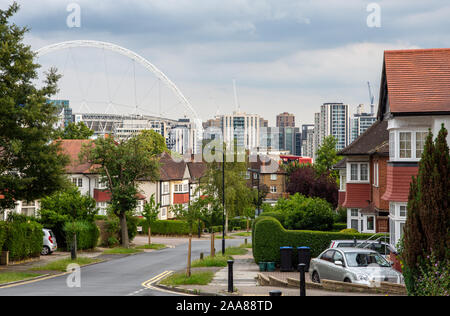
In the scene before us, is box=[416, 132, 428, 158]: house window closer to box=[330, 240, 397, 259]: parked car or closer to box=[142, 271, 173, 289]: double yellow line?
box=[330, 240, 397, 259]: parked car

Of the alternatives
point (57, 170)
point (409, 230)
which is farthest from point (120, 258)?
point (409, 230)

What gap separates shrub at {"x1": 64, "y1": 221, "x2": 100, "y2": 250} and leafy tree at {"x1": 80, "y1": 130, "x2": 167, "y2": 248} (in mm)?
2641

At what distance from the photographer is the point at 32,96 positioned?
2902 centimetres

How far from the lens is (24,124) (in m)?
29.5

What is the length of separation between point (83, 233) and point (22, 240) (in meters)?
9.52

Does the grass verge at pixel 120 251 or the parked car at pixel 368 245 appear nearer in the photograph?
the parked car at pixel 368 245

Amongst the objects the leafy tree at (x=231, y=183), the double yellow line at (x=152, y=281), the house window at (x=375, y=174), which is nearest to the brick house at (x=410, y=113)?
the house window at (x=375, y=174)

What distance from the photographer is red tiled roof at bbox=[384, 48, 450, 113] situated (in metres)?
25.6

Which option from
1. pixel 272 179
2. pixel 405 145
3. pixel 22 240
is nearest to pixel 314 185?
pixel 22 240

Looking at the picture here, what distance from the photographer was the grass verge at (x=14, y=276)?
25559 millimetres

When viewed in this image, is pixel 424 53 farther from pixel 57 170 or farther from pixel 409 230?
pixel 57 170

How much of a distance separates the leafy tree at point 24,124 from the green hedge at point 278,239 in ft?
36.0

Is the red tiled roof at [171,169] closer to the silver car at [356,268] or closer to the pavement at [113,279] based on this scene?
the pavement at [113,279]

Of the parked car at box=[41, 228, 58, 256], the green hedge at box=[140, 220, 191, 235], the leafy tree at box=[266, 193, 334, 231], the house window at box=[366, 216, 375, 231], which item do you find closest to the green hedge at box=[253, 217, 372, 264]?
the leafy tree at box=[266, 193, 334, 231]
